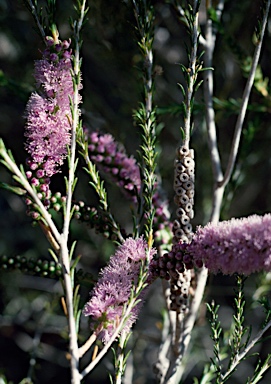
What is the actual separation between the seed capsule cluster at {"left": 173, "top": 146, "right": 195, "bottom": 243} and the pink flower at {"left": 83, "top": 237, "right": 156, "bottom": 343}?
4 centimetres

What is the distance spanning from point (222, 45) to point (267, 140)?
0.69 feet

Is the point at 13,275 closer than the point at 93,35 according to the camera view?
No

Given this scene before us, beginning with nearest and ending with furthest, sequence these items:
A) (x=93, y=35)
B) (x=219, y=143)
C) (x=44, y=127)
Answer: (x=44, y=127)
(x=93, y=35)
(x=219, y=143)

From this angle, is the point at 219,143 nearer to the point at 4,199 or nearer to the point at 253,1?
the point at 253,1

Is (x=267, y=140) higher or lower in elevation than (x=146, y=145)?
higher

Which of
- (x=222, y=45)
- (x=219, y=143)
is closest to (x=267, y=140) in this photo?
(x=219, y=143)

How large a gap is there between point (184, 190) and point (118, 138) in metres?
0.42

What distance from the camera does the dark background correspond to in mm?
914

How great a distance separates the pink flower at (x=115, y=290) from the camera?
0.42m

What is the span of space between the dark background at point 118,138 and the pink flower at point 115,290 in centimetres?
40

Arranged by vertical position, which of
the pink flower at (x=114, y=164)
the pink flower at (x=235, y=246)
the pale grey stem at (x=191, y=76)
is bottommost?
the pink flower at (x=235, y=246)

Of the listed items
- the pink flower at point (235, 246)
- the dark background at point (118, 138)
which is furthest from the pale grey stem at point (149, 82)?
the dark background at point (118, 138)

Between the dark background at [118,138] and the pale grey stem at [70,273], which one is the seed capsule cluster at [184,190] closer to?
the pale grey stem at [70,273]

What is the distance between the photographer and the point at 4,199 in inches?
49.8
